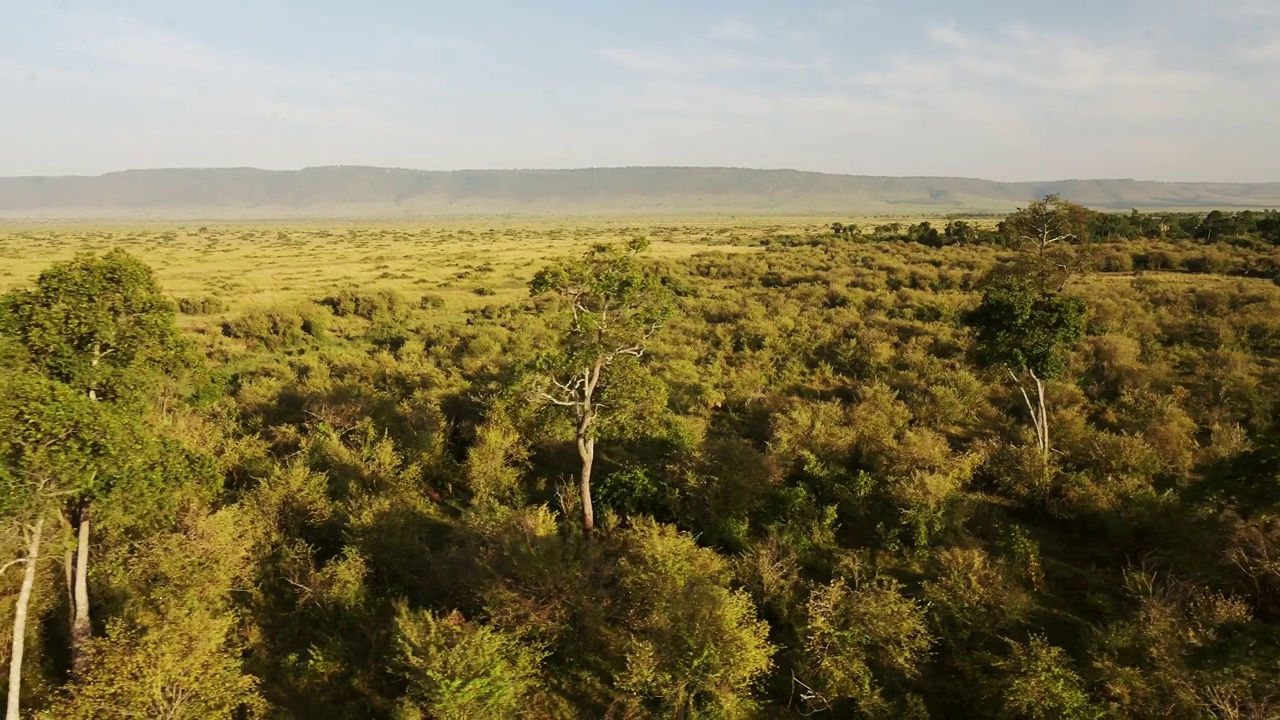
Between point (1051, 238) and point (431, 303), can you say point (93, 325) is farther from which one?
point (1051, 238)

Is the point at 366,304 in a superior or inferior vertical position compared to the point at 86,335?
inferior

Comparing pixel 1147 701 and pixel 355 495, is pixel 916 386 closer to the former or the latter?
pixel 1147 701

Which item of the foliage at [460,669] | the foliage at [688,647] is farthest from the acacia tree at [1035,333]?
the foliage at [460,669]

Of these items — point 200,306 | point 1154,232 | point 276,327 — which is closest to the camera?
point 276,327

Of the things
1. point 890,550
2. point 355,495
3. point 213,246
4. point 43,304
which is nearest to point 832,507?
point 890,550

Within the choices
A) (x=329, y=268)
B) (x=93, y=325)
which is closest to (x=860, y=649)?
(x=93, y=325)

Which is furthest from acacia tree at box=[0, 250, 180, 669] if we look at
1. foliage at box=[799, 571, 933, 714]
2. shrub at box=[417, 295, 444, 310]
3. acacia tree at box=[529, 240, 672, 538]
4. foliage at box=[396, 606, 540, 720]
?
shrub at box=[417, 295, 444, 310]
